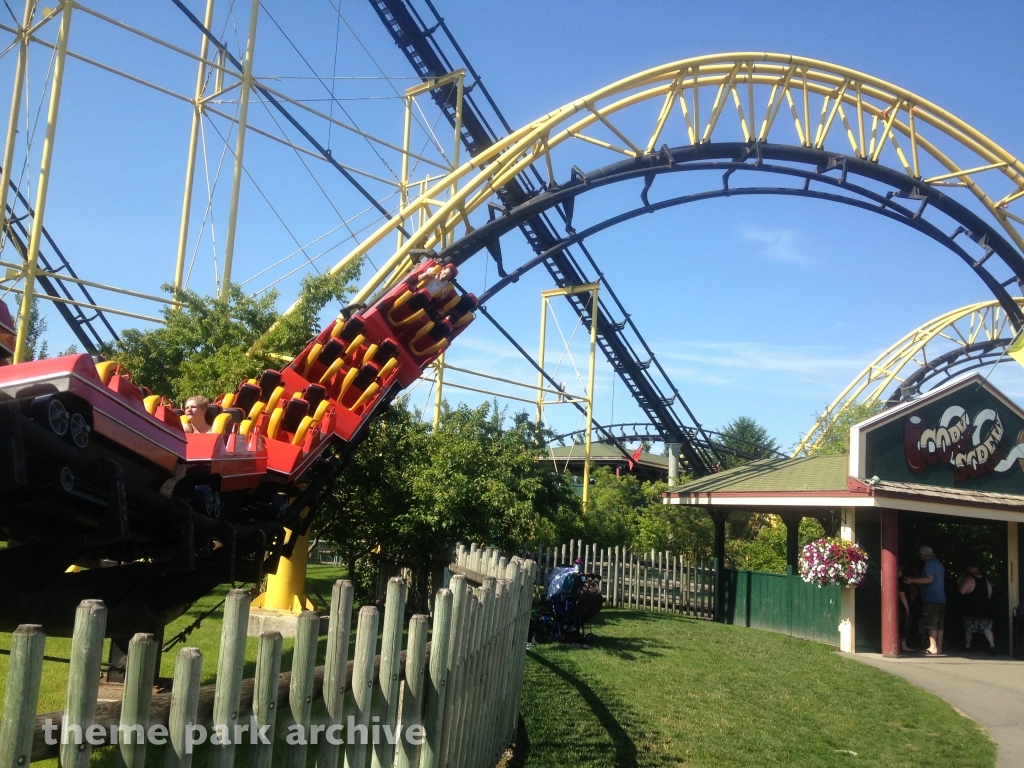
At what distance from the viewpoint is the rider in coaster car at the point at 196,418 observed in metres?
5.55

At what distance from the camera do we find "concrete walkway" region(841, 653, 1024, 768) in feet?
26.4

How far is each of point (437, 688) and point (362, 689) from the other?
76 centimetres

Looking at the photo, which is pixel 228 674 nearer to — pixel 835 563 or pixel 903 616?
pixel 835 563

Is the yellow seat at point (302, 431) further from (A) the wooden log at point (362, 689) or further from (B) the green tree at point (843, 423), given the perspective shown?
(B) the green tree at point (843, 423)

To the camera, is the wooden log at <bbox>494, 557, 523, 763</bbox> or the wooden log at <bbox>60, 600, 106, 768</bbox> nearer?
the wooden log at <bbox>60, 600, 106, 768</bbox>

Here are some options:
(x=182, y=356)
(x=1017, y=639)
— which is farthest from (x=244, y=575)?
(x=1017, y=639)

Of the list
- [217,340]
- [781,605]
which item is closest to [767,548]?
[781,605]

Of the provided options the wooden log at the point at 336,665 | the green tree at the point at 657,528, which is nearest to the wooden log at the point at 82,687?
the wooden log at the point at 336,665

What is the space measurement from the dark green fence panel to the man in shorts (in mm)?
1265

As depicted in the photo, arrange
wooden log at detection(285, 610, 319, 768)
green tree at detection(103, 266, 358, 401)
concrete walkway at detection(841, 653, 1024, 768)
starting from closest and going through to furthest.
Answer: wooden log at detection(285, 610, 319, 768) → concrete walkway at detection(841, 653, 1024, 768) → green tree at detection(103, 266, 358, 401)

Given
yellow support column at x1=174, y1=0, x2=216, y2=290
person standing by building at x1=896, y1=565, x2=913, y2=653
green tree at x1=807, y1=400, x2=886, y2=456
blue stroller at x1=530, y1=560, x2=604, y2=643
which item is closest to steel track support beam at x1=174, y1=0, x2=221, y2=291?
yellow support column at x1=174, y1=0, x2=216, y2=290

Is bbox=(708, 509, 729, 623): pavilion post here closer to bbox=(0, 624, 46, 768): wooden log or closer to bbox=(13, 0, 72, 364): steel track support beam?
bbox=(13, 0, 72, 364): steel track support beam

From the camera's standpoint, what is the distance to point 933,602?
13.5m

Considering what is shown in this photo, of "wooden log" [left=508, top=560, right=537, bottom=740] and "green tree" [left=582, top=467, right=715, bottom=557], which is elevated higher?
"green tree" [left=582, top=467, right=715, bottom=557]
